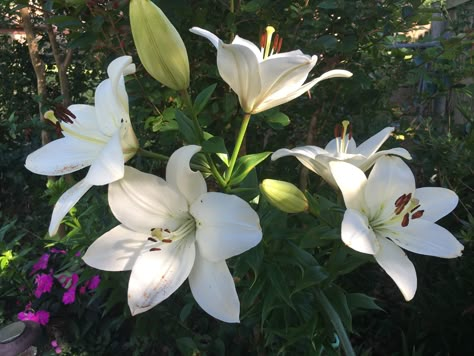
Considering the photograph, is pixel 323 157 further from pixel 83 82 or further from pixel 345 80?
pixel 83 82

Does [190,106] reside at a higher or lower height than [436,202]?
higher

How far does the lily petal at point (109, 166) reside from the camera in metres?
0.51

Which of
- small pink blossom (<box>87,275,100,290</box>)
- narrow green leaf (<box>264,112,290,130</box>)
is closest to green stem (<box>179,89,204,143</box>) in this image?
narrow green leaf (<box>264,112,290,130</box>)

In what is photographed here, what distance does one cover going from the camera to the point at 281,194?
23.4 inches

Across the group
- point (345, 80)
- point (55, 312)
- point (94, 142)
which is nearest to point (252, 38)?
point (345, 80)

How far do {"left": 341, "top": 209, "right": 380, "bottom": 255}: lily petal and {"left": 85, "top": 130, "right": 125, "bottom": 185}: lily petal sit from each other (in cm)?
26

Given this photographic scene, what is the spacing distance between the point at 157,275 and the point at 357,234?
0.82 feet

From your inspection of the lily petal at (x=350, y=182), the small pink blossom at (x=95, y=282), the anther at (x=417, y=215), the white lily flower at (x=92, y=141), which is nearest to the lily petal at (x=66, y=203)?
the white lily flower at (x=92, y=141)

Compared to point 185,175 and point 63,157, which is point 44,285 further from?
point 185,175

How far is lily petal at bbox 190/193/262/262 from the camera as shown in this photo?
0.54 meters

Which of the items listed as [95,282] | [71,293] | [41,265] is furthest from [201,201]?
[41,265]

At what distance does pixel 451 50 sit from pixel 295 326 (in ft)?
3.48

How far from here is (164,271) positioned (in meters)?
0.59

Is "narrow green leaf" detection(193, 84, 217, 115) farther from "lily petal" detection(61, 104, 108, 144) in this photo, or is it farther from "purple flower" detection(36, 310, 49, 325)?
"purple flower" detection(36, 310, 49, 325)
